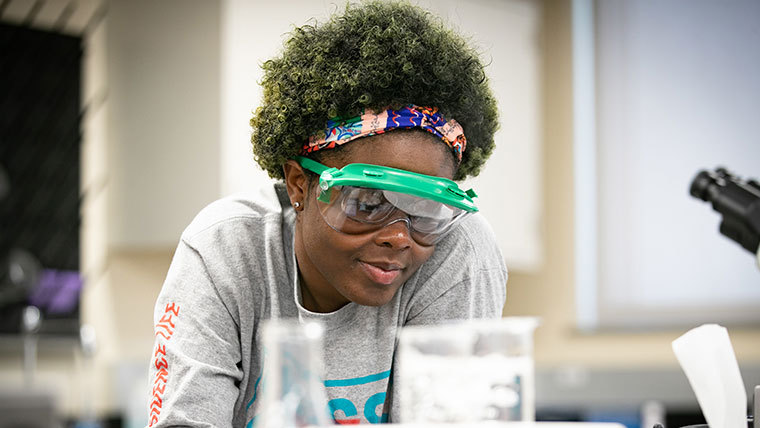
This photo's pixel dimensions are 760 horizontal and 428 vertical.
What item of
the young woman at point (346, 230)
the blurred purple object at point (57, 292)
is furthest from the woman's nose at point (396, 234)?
the blurred purple object at point (57, 292)

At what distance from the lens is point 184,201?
10.2ft

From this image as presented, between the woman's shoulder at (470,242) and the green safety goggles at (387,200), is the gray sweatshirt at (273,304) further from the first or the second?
the green safety goggles at (387,200)

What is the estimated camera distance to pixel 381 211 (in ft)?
3.65

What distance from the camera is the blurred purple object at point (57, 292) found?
3008mm

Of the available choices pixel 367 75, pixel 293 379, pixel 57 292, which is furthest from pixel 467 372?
pixel 57 292

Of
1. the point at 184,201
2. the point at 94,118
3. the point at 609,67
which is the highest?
the point at 609,67

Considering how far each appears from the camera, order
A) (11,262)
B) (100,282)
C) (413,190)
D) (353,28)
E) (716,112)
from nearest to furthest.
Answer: (413,190)
(353,28)
(11,262)
(100,282)
(716,112)

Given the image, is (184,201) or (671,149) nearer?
(184,201)

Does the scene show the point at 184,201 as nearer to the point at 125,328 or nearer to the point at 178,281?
the point at 125,328

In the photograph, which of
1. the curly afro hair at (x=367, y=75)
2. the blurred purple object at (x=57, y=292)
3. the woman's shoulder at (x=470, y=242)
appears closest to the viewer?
the curly afro hair at (x=367, y=75)

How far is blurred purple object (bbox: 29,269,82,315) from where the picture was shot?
3.01 metres

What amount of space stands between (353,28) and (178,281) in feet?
1.39

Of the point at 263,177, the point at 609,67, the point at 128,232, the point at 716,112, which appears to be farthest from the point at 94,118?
the point at 716,112

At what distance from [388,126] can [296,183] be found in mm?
210
